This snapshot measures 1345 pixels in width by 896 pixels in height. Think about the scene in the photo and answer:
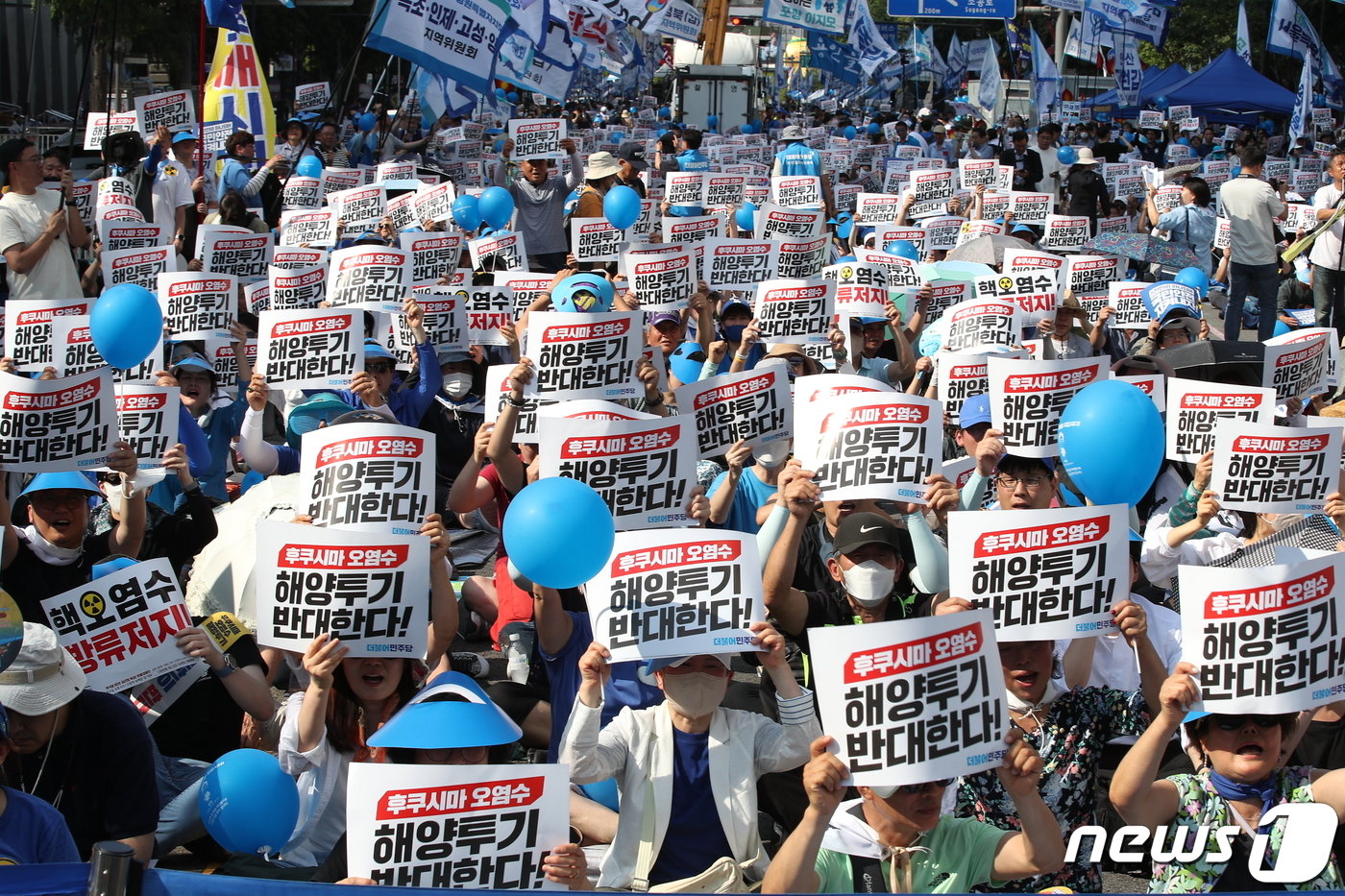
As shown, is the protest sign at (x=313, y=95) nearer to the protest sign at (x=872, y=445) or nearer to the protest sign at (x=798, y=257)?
the protest sign at (x=798, y=257)

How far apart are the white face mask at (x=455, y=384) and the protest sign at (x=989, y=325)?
290 centimetres

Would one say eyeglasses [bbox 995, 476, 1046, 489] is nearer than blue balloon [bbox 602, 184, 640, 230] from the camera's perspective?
Yes

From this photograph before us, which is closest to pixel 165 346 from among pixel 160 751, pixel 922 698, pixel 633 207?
pixel 633 207

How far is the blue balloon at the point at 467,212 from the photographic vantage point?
1312 cm

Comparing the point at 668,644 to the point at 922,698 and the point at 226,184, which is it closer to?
the point at 922,698

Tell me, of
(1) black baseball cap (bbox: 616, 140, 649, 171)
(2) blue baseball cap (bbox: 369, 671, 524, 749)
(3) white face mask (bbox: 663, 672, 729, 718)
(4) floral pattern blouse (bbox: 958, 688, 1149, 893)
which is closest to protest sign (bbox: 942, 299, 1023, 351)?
(4) floral pattern blouse (bbox: 958, 688, 1149, 893)

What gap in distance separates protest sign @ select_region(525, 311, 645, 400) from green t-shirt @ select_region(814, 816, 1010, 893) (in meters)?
4.08

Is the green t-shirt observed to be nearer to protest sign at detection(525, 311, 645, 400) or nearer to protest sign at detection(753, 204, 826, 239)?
protest sign at detection(525, 311, 645, 400)

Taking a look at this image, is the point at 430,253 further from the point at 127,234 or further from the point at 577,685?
the point at 577,685

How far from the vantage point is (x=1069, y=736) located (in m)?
4.37

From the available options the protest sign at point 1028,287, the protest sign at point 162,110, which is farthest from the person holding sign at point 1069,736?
the protest sign at point 162,110

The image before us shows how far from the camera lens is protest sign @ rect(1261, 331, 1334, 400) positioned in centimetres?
801

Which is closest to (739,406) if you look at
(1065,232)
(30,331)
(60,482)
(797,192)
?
(60,482)

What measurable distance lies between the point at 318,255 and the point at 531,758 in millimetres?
5936
